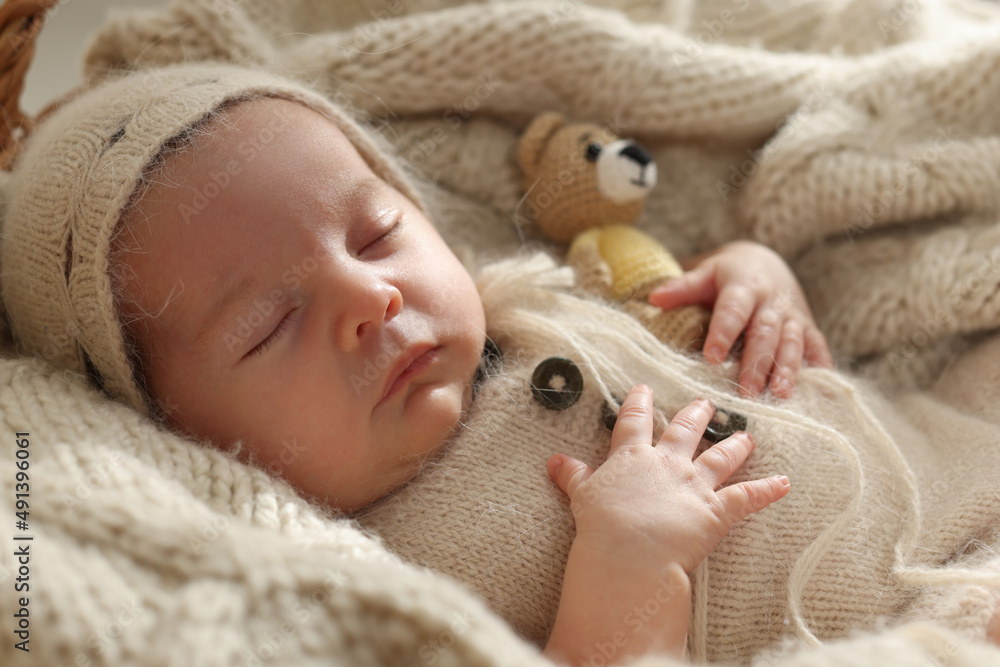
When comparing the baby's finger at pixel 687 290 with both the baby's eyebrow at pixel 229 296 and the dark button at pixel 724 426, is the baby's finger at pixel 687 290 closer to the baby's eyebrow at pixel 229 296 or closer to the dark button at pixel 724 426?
the dark button at pixel 724 426

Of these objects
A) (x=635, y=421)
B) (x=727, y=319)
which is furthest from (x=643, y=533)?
(x=727, y=319)

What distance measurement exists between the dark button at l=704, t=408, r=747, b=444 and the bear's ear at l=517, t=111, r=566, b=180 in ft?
1.96

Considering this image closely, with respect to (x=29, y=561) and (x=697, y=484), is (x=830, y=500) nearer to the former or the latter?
(x=697, y=484)

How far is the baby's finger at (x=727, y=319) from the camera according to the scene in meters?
1.12

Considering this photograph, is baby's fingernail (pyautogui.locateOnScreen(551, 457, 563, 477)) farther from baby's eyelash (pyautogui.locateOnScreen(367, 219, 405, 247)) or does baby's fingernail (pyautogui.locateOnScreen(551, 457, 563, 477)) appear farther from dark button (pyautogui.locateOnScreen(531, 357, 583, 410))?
baby's eyelash (pyautogui.locateOnScreen(367, 219, 405, 247))

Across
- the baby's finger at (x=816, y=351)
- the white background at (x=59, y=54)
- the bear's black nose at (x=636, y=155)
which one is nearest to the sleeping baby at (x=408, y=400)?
the baby's finger at (x=816, y=351)

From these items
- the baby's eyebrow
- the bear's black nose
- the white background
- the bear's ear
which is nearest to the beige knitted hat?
the baby's eyebrow

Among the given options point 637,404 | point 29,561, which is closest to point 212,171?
point 29,561

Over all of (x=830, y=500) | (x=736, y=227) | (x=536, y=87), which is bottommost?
(x=830, y=500)

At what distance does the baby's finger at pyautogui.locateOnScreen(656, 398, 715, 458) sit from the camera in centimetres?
95

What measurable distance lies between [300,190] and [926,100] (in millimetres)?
1150

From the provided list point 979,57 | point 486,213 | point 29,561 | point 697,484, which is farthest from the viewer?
point 486,213

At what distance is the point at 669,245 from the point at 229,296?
887 millimetres

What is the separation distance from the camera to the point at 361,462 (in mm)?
971
